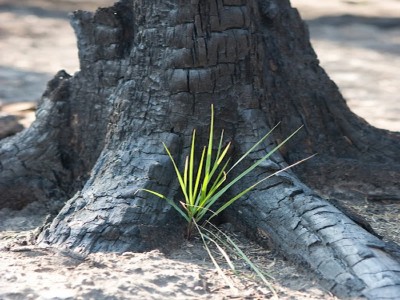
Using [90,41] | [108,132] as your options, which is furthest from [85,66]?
[108,132]

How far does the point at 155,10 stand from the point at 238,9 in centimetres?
37

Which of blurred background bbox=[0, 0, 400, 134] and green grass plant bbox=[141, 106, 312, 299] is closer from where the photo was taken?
green grass plant bbox=[141, 106, 312, 299]

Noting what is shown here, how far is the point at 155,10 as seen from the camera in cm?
366

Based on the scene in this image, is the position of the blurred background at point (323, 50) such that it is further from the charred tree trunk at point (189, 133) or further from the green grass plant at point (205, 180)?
the green grass plant at point (205, 180)

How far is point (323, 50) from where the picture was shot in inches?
331

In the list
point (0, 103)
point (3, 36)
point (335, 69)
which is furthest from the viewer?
point (3, 36)

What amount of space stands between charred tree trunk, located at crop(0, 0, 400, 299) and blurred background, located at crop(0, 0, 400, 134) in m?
1.41

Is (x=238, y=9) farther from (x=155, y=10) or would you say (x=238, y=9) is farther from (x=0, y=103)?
(x=0, y=103)

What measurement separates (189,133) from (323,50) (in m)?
5.01

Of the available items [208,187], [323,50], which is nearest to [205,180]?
[208,187]

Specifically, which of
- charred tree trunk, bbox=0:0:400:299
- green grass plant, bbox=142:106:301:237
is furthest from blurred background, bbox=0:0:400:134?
green grass plant, bbox=142:106:301:237

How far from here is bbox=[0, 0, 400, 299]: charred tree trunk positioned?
333 cm

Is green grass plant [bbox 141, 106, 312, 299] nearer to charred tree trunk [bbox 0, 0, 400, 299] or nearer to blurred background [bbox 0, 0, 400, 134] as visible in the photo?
charred tree trunk [bbox 0, 0, 400, 299]

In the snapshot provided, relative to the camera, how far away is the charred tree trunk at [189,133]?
10.9ft
